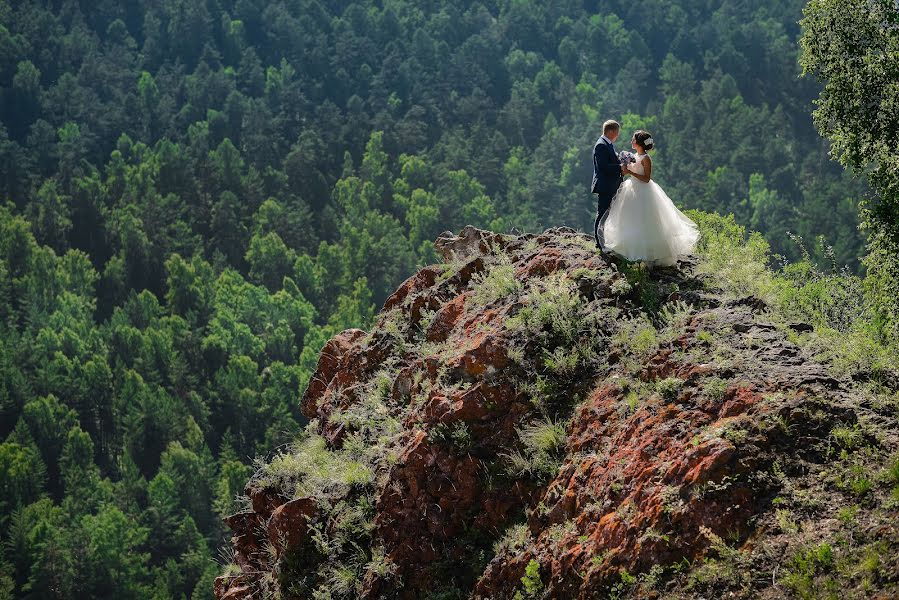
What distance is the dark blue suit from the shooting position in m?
13.1

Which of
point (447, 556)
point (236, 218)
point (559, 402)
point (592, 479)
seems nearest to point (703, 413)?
point (592, 479)

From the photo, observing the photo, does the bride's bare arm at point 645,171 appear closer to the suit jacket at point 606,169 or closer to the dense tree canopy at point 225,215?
the suit jacket at point 606,169

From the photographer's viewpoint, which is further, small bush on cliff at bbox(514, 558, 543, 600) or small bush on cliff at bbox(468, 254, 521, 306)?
small bush on cliff at bbox(468, 254, 521, 306)

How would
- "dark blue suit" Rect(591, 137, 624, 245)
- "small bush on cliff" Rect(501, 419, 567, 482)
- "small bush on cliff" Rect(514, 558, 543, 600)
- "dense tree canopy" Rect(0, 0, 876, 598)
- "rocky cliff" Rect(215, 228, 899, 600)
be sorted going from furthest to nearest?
"dense tree canopy" Rect(0, 0, 876, 598), "dark blue suit" Rect(591, 137, 624, 245), "small bush on cliff" Rect(501, 419, 567, 482), "small bush on cliff" Rect(514, 558, 543, 600), "rocky cliff" Rect(215, 228, 899, 600)

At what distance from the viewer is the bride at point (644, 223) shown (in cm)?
1245

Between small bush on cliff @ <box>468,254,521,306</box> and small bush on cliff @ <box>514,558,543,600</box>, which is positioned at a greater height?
small bush on cliff @ <box>468,254,521,306</box>

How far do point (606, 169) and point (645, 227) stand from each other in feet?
3.44

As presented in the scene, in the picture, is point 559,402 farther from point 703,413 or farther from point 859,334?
point 859,334

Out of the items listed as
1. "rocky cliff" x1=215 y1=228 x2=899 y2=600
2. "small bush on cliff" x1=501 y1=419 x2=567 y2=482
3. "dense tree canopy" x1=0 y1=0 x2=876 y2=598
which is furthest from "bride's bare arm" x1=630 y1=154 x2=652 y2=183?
"dense tree canopy" x1=0 y1=0 x2=876 y2=598

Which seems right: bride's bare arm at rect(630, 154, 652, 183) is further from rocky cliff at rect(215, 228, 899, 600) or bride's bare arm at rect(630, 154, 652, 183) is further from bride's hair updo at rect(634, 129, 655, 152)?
rocky cliff at rect(215, 228, 899, 600)

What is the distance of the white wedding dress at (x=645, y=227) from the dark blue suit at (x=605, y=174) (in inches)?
4.1

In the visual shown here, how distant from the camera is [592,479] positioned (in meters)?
10.2

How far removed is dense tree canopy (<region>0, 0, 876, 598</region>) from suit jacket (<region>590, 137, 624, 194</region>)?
68216 mm

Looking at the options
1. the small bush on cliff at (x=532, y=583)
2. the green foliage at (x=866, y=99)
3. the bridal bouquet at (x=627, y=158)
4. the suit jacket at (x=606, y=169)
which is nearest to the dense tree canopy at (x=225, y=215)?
the green foliage at (x=866, y=99)
